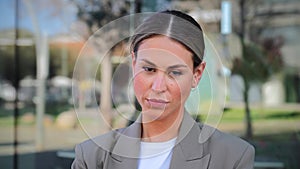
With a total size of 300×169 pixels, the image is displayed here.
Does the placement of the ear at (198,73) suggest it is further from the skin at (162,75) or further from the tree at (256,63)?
the tree at (256,63)

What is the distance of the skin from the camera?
3.29 feet

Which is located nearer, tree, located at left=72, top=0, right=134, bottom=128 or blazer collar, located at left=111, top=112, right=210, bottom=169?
blazer collar, located at left=111, top=112, right=210, bottom=169

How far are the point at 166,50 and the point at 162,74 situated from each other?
2.0 inches

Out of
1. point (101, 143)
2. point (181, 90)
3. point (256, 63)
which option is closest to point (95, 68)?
point (256, 63)

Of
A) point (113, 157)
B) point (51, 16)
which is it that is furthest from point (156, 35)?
point (51, 16)

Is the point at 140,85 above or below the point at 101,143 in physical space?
above

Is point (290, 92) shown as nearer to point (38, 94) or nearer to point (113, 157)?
point (38, 94)

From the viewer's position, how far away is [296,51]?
401cm

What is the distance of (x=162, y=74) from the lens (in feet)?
3.30

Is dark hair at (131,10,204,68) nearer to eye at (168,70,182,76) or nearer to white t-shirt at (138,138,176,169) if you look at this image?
eye at (168,70,182,76)

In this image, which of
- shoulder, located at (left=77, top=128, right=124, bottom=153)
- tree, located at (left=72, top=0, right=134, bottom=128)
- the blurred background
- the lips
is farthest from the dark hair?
tree, located at (left=72, top=0, right=134, bottom=128)

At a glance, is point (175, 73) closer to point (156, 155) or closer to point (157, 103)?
point (157, 103)

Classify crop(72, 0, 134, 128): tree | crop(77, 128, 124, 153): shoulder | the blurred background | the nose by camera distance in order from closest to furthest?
the nose
crop(77, 128, 124, 153): shoulder
the blurred background
crop(72, 0, 134, 128): tree

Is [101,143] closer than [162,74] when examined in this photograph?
No
